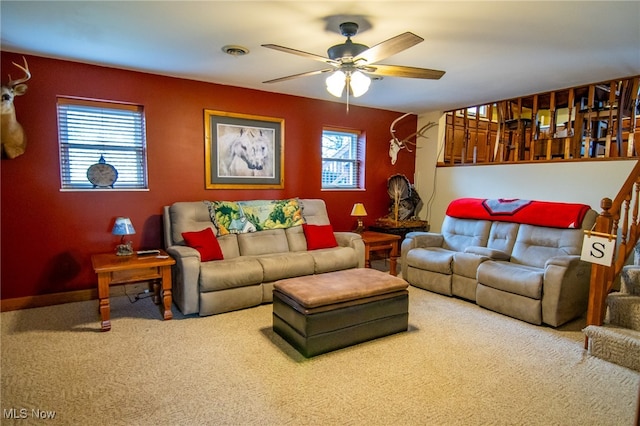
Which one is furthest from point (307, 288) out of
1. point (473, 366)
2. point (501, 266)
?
point (501, 266)

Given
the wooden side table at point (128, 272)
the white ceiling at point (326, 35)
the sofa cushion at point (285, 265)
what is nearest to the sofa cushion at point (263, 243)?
the sofa cushion at point (285, 265)

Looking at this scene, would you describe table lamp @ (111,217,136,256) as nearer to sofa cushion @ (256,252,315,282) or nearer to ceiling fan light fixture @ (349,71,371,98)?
sofa cushion @ (256,252,315,282)

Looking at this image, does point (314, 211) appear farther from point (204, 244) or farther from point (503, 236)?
point (503, 236)

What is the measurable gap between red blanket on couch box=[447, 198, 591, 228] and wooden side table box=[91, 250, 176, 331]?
3518mm

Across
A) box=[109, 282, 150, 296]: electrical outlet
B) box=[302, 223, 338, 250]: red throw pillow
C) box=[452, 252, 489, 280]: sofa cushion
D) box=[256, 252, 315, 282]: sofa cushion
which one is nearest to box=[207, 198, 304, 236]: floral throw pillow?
box=[302, 223, 338, 250]: red throw pillow

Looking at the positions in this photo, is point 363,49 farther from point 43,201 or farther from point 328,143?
point 43,201

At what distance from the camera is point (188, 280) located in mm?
3299

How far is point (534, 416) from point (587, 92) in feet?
12.9

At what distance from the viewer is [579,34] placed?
109 inches

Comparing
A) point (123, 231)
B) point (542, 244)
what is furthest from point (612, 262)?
point (123, 231)

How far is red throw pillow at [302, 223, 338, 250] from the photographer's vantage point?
172 inches

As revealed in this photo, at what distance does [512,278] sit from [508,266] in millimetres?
215

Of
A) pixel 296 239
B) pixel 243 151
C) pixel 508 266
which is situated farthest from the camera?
pixel 243 151

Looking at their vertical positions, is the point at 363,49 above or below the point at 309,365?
above
